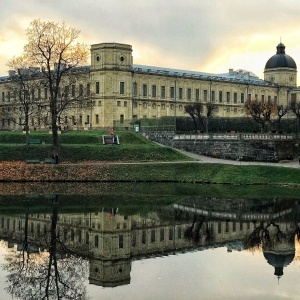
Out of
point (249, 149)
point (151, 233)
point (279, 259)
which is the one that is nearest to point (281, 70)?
point (249, 149)

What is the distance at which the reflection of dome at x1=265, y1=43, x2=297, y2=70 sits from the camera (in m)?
127

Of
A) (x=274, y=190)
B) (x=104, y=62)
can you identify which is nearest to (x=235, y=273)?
(x=274, y=190)

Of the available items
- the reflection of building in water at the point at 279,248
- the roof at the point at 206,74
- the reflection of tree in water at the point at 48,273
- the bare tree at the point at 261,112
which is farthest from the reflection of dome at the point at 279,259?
the roof at the point at 206,74

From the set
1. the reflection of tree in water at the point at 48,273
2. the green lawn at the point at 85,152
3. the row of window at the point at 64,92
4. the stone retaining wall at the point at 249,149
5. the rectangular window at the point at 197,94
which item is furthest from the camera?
the rectangular window at the point at 197,94

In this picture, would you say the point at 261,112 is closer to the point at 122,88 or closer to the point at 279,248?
the point at 122,88

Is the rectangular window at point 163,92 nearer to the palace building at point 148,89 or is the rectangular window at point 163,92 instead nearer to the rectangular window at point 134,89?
the palace building at point 148,89

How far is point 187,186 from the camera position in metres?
45.8

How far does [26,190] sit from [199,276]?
25.5 metres

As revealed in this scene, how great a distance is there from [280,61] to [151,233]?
10790 cm

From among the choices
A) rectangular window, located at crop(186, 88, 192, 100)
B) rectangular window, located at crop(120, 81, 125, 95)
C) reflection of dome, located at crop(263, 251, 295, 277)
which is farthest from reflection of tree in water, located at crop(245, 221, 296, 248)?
rectangular window, located at crop(186, 88, 192, 100)

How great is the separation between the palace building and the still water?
4405cm

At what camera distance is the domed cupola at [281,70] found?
127 meters

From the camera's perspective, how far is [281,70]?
12644 centimetres

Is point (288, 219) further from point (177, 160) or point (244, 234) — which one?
point (177, 160)
